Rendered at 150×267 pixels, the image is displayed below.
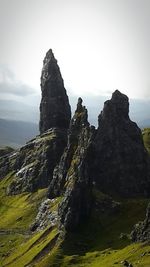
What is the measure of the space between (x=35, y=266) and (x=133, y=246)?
39.7m

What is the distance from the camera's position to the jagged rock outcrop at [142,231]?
187288 mm

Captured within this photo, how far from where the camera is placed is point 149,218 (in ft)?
626

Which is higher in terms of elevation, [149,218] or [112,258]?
[149,218]

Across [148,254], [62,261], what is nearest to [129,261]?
[148,254]

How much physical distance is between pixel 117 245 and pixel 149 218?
724 inches

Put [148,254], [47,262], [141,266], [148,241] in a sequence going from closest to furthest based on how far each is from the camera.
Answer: [141,266]
[148,254]
[148,241]
[47,262]

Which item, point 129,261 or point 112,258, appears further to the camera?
point 112,258

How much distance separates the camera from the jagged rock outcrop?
18729 cm

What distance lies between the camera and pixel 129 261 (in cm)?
17212

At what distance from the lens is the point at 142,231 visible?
190125 mm

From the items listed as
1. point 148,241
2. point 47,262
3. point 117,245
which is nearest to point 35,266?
point 47,262

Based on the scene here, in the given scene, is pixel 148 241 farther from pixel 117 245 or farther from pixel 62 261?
pixel 62 261

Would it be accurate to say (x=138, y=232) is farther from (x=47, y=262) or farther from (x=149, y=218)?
(x=47, y=262)

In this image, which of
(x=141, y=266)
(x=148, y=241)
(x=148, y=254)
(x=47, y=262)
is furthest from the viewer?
(x=47, y=262)
